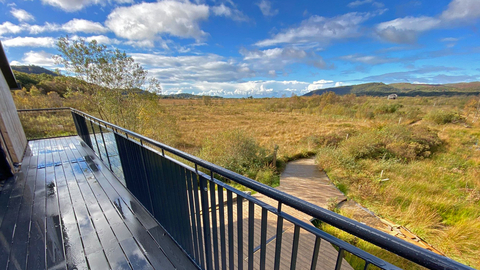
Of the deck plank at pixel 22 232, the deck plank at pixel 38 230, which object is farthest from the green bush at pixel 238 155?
the deck plank at pixel 22 232

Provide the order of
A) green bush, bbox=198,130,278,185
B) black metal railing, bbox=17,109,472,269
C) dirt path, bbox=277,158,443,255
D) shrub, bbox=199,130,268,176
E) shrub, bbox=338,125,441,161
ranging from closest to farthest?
black metal railing, bbox=17,109,472,269, dirt path, bbox=277,158,443,255, green bush, bbox=198,130,278,185, shrub, bbox=199,130,268,176, shrub, bbox=338,125,441,161

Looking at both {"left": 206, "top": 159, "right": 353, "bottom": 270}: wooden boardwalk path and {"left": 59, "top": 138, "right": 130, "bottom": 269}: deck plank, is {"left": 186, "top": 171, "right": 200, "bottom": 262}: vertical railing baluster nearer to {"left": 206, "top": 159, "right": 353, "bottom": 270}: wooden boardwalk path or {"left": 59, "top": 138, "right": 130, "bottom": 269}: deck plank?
{"left": 206, "top": 159, "right": 353, "bottom": 270}: wooden boardwalk path

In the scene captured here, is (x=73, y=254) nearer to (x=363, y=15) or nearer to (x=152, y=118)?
(x=152, y=118)

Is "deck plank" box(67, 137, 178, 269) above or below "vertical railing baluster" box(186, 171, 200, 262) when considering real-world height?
below

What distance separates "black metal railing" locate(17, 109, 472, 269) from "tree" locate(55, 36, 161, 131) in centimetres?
556

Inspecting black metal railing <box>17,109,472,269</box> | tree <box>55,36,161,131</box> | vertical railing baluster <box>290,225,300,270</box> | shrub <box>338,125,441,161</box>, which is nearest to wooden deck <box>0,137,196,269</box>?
black metal railing <box>17,109,472,269</box>

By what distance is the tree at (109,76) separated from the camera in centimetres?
650

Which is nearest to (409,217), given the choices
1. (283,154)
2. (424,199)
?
(424,199)

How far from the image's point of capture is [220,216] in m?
1.13

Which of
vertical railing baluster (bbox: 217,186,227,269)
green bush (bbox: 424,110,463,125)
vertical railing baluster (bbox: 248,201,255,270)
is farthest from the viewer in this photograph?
green bush (bbox: 424,110,463,125)

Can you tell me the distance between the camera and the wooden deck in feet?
5.01

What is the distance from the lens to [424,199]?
489cm

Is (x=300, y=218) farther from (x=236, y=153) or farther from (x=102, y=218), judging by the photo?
(x=236, y=153)

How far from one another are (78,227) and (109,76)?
698 centimetres
